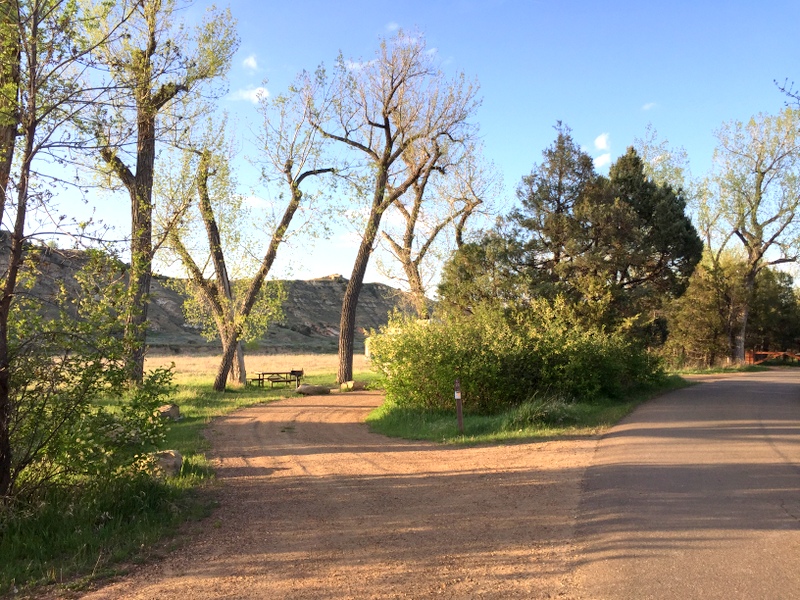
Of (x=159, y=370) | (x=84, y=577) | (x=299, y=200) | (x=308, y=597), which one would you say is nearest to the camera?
(x=308, y=597)

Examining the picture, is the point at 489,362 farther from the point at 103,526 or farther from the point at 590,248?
the point at 103,526

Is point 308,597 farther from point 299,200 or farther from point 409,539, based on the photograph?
point 299,200

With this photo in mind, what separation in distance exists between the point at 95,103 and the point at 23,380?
9.94ft

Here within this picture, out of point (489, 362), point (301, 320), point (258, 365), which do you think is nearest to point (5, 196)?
point (489, 362)

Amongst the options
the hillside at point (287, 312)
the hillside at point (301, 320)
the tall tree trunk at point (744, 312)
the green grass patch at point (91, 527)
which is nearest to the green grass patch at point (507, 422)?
the green grass patch at point (91, 527)

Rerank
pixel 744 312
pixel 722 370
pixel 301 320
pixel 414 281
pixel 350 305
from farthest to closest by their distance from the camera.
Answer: pixel 301 320 → pixel 744 312 → pixel 722 370 → pixel 414 281 → pixel 350 305

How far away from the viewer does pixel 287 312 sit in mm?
100688

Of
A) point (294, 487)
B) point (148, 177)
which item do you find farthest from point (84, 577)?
point (148, 177)

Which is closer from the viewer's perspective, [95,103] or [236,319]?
[95,103]

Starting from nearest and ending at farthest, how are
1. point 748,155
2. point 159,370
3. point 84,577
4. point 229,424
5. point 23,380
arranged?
point 84,577 → point 23,380 → point 159,370 → point 229,424 → point 748,155

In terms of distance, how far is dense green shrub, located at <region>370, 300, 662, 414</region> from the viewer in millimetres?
14891

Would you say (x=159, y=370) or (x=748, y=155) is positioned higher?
(x=748, y=155)

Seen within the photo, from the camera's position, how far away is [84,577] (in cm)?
501

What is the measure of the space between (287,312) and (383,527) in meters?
96.1
